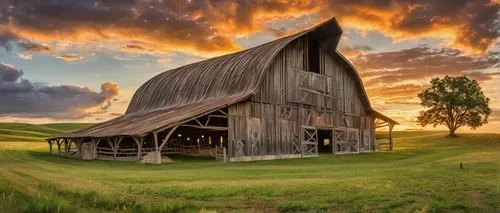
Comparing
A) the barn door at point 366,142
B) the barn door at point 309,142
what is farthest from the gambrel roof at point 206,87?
the barn door at point 309,142

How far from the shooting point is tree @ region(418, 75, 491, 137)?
7575cm

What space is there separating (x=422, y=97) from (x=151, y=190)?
238ft

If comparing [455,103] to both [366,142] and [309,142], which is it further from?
[309,142]

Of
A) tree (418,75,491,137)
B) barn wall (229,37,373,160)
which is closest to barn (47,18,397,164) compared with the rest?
barn wall (229,37,373,160)

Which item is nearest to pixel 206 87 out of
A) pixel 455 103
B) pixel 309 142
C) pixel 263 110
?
pixel 263 110

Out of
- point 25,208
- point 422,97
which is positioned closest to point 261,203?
point 25,208

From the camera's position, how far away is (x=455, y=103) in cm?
7606

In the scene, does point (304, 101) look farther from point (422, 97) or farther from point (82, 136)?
point (422, 97)

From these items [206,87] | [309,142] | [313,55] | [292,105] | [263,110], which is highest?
[313,55]

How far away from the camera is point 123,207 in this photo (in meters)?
11.9

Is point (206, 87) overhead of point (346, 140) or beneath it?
overhead

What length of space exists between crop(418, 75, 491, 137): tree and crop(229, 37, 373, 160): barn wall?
114 feet

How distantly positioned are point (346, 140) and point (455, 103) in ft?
122

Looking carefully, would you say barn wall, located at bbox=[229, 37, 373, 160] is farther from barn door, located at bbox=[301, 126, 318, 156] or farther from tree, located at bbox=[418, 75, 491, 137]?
tree, located at bbox=[418, 75, 491, 137]
